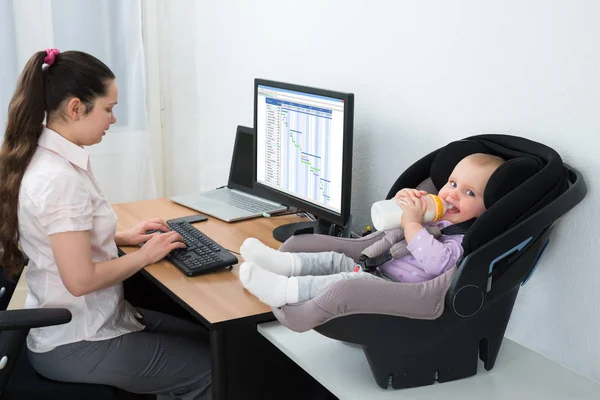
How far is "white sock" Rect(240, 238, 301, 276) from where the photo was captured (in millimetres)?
1434

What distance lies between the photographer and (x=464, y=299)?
1229 millimetres

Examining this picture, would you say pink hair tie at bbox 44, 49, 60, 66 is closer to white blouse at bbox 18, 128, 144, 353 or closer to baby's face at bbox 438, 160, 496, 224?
white blouse at bbox 18, 128, 144, 353

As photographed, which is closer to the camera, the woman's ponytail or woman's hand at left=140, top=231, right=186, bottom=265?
the woman's ponytail

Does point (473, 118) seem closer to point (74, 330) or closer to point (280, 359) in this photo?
point (280, 359)

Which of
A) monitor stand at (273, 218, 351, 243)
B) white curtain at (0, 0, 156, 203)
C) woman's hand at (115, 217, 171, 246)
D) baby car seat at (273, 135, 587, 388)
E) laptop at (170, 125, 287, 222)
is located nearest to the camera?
baby car seat at (273, 135, 587, 388)

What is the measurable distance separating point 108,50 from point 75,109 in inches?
51.9

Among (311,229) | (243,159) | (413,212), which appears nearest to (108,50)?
(243,159)

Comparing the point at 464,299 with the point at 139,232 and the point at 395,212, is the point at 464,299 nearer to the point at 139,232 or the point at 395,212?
the point at 395,212

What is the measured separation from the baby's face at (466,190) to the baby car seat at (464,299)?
5cm

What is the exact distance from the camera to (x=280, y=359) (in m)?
1.64

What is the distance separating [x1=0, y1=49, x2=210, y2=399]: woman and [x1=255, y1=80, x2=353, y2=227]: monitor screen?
18.5 inches

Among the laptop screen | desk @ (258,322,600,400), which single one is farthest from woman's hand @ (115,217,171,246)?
desk @ (258,322,600,400)

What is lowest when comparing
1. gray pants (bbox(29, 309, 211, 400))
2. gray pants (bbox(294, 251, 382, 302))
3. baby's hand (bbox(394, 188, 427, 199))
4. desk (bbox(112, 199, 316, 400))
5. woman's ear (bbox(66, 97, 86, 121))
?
gray pants (bbox(29, 309, 211, 400))

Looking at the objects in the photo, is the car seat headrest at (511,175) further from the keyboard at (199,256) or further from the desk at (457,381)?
the keyboard at (199,256)
